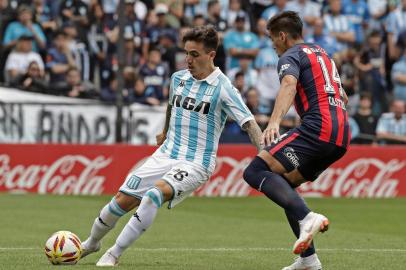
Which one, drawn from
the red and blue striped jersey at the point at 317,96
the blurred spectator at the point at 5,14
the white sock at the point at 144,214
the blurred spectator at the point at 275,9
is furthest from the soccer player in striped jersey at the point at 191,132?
the blurred spectator at the point at 275,9

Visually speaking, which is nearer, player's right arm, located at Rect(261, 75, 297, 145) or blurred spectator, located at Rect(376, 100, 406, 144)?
player's right arm, located at Rect(261, 75, 297, 145)

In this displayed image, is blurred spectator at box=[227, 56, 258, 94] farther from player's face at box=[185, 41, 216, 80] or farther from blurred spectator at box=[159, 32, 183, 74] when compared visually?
player's face at box=[185, 41, 216, 80]

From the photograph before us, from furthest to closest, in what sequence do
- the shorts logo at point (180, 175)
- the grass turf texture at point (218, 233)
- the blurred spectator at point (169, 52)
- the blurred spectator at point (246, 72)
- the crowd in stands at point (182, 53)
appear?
the blurred spectator at point (169, 52) → the blurred spectator at point (246, 72) → the crowd in stands at point (182, 53) → the grass turf texture at point (218, 233) → the shorts logo at point (180, 175)

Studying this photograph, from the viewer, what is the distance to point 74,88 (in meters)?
19.7

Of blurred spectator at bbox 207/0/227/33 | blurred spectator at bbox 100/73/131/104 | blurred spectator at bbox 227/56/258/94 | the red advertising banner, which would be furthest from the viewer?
blurred spectator at bbox 207/0/227/33

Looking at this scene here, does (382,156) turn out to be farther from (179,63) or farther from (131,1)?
(131,1)

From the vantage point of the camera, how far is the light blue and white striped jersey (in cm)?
934

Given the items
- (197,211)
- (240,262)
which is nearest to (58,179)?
(197,211)

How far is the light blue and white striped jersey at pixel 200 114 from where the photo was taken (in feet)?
30.7

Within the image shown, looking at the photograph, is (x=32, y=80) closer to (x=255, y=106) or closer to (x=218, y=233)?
(x=255, y=106)

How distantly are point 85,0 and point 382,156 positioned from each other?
22.1 feet

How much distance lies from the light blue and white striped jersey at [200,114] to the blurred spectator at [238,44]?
12.2m

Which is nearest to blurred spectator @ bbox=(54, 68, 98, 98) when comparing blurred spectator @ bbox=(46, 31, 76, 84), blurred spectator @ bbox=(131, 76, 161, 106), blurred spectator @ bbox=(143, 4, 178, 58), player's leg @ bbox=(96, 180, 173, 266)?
blurred spectator @ bbox=(46, 31, 76, 84)

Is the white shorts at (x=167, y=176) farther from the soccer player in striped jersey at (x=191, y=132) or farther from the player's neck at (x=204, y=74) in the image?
the player's neck at (x=204, y=74)
